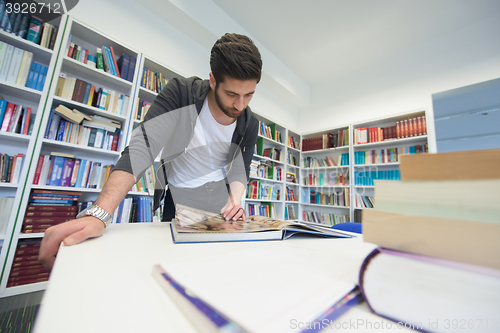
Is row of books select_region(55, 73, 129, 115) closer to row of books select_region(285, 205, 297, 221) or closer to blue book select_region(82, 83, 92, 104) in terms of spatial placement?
blue book select_region(82, 83, 92, 104)

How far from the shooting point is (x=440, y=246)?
0.61 ft

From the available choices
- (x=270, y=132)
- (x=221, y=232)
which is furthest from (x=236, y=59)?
(x=270, y=132)

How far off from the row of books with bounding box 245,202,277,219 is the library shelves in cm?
236

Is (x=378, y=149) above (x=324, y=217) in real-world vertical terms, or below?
above

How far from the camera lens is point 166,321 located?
0.19 metres

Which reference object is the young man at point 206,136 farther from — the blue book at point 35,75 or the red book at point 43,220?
the blue book at point 35,75

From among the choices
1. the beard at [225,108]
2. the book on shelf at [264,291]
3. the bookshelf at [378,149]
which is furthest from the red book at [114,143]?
the bookshelf at [378,149]

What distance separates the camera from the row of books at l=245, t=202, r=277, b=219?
3280mm

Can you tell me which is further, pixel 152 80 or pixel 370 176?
pixel 370 176

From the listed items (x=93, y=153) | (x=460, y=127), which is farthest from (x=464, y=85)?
(x=93, y=153)

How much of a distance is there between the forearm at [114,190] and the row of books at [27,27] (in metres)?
1.93

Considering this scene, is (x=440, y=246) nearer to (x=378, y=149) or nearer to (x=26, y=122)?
(x=26, y=122)

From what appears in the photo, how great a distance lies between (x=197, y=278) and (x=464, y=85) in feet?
14.0

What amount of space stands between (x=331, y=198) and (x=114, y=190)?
361 centimetres
